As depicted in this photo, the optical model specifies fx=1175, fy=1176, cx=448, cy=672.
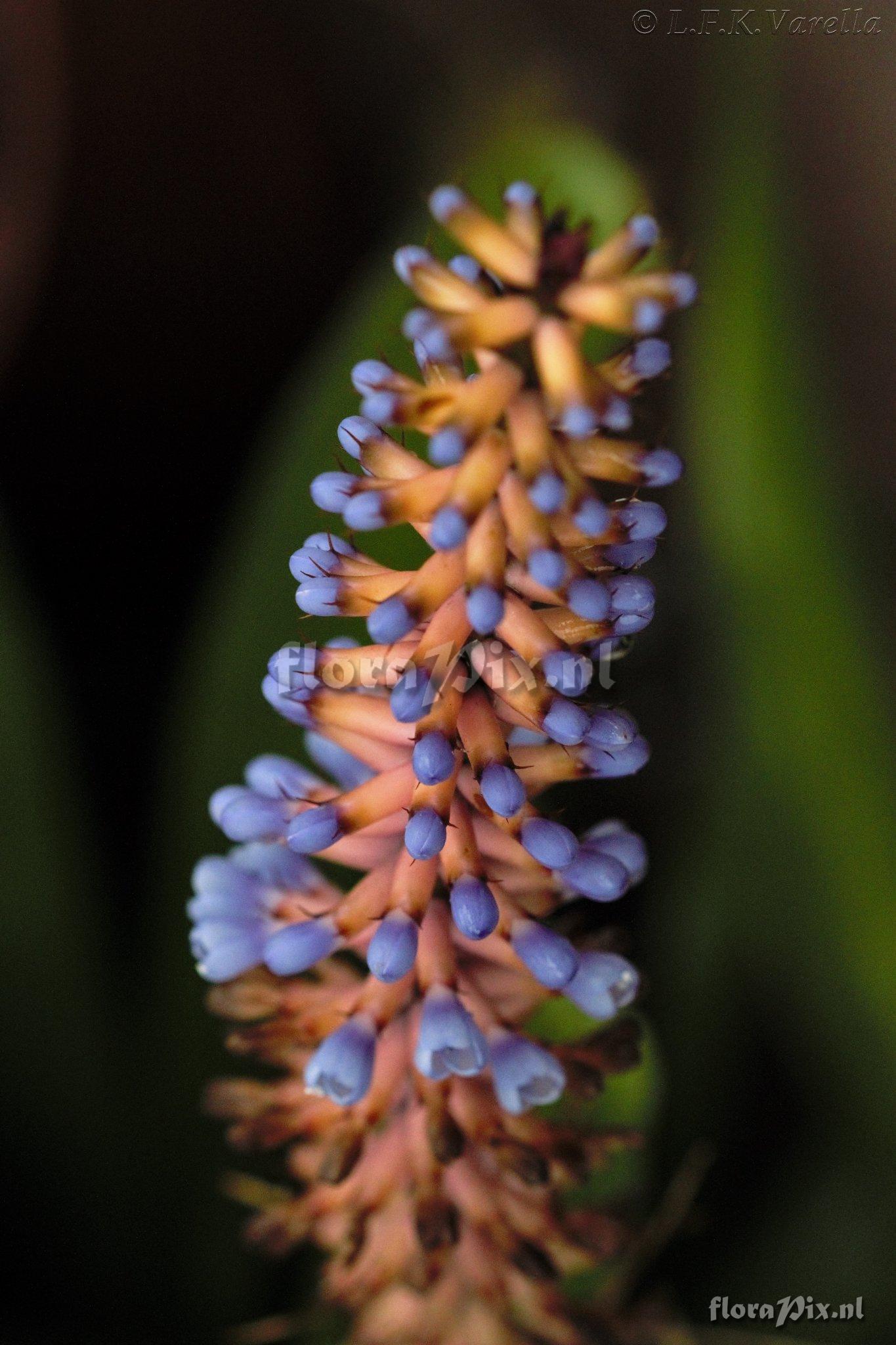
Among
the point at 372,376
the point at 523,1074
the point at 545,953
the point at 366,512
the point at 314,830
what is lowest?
the point at 523,1074

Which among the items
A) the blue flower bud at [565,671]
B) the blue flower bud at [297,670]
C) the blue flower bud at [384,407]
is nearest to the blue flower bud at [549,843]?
the blue flower bud at [565,671]

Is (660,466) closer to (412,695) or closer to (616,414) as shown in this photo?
(616,414)

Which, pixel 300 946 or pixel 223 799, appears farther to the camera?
pixel 223 799

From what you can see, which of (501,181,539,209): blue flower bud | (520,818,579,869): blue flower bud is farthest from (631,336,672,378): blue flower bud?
(520,818,579,869): blue flower bud

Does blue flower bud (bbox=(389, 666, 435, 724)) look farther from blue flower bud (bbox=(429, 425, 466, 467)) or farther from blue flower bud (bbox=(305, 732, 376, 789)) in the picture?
blue flower bud (bbox=(305, 732, 376, 789))

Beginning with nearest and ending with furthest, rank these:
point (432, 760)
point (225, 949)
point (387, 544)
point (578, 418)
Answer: point (578, 418)
point (432, 760)
point (225, 949)
point (387, 544)

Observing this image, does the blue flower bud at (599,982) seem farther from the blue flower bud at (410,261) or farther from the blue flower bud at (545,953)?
the blue flower bud at (410,261)

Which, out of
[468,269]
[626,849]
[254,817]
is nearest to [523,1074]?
[626,849]
